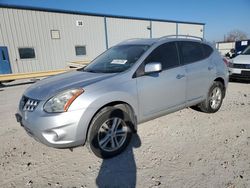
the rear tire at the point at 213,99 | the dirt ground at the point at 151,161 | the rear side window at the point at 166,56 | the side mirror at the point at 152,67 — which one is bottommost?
the dirt ground at the point at 151,161

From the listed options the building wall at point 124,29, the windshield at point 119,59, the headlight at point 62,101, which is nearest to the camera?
the headlight at point 62,101

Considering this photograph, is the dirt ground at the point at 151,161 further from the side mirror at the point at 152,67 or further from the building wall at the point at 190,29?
the building wall at the point at 190,29

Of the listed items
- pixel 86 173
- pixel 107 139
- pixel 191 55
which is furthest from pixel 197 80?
pixel 86 173

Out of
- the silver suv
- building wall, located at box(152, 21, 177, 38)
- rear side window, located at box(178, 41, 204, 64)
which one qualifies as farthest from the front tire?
building wall, located at box(152, 21, 177, 38)

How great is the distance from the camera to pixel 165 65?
366 centimetres

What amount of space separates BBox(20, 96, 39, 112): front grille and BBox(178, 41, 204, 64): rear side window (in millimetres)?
2822

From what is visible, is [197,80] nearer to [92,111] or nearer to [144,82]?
[144,82]

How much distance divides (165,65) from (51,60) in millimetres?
14298

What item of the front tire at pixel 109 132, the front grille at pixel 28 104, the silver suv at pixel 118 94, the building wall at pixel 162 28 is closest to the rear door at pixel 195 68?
the silver suv at pixel 118 94

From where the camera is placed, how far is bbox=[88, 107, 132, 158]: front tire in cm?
282

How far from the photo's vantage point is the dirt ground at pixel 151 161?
8.29ft

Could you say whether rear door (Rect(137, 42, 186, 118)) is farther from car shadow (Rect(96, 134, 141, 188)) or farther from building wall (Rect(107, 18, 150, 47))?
building wall (Rect(107, 18, 150, 47))

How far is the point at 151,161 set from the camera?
294cm

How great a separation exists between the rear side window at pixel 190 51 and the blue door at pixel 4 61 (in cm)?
1381
